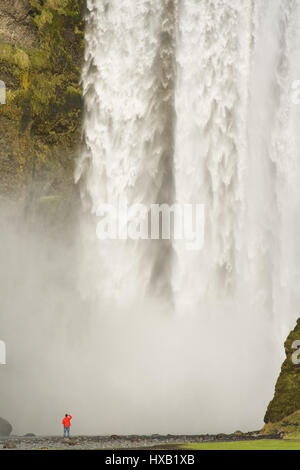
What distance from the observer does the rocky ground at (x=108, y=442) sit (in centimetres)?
1866

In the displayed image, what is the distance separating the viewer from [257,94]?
104ft

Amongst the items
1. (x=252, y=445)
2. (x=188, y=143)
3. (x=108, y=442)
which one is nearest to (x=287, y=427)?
(x=252, y=445)

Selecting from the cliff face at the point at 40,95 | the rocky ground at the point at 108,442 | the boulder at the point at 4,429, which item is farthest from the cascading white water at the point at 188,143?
the rocky ground at the point at 108,442

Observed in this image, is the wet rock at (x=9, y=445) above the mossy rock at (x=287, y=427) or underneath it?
underneath

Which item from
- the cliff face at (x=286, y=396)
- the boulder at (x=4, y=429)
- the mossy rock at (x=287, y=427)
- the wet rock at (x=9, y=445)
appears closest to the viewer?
the wet rock at (x=9, y=445)

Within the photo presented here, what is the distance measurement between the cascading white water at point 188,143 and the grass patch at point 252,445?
455 inches

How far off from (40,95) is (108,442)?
664 inches

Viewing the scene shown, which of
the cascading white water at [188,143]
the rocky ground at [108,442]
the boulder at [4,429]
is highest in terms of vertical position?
the cascading white water at [188,143]

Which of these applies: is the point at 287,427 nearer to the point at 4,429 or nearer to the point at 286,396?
the point at 286,396

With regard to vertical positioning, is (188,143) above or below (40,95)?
below

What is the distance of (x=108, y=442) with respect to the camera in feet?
64.1

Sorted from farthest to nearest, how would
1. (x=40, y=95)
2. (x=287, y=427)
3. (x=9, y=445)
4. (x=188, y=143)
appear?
(x=40, y=95) → (x=188, y=143) → (x=287, y=427) → (x=9, y=445)

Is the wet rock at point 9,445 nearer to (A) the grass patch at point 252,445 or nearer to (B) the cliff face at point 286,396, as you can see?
(A) the grass patch at point 252,445

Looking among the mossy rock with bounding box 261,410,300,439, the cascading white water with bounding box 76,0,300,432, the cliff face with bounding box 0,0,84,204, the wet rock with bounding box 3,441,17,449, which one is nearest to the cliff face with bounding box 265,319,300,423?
the mossy rock with bounding box 261,410,300,439
